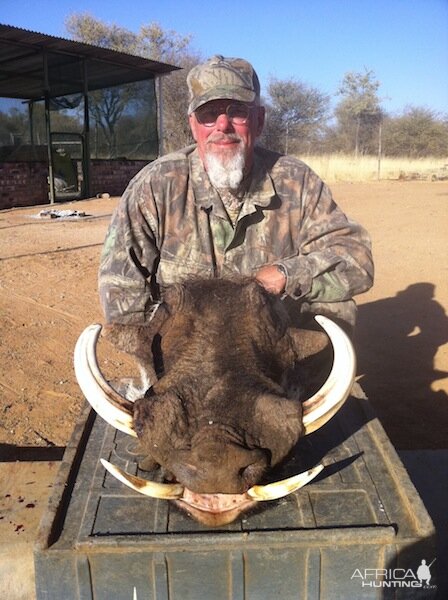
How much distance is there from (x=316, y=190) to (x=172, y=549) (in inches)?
89.2

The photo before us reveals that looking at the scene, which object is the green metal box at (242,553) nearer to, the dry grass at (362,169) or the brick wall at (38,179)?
the brick wall at (38,179)

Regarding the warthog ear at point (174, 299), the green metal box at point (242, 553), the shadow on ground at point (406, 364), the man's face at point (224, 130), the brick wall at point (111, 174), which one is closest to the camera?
the green metal box at point (242, 553)

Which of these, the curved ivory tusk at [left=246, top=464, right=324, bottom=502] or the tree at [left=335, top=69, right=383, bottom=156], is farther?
the tree at [left=335, top=69, right=383, bottom=156]

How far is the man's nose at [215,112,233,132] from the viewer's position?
323cm

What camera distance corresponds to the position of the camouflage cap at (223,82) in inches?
123

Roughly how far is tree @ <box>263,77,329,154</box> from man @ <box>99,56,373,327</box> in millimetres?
34843

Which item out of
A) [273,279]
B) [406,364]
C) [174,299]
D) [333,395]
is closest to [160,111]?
[406,364]

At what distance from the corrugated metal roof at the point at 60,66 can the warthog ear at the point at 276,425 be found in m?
13.9

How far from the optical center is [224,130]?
128 inches

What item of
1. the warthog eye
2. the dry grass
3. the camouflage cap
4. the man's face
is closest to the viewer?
the warthog eye

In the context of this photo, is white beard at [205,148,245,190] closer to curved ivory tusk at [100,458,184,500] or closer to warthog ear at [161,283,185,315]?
warthog ear at [161,283,185,315]

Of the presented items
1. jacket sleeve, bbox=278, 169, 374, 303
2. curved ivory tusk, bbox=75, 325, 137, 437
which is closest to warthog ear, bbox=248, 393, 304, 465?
curved ivory tusk, bbox=75, 325, 137, 437

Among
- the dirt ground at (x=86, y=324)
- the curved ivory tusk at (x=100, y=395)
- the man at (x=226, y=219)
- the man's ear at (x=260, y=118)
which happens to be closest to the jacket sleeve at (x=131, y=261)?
the man at (x=226, y=219)

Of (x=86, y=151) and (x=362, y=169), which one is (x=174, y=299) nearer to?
(x=86, y=151)
